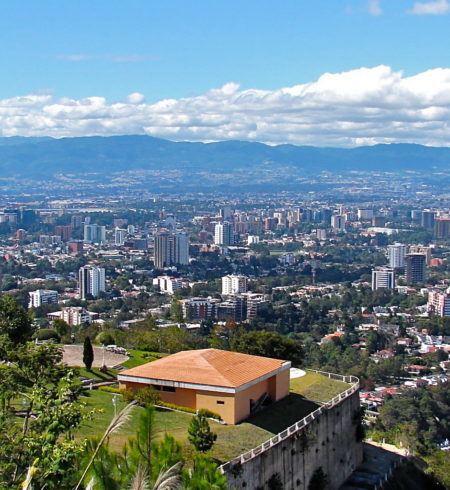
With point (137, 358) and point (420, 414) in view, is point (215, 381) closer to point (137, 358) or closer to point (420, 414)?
point (137, 358)

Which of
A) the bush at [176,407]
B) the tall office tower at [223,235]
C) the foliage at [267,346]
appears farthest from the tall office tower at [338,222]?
the bush at [176,407]

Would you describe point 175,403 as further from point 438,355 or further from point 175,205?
point 175,205

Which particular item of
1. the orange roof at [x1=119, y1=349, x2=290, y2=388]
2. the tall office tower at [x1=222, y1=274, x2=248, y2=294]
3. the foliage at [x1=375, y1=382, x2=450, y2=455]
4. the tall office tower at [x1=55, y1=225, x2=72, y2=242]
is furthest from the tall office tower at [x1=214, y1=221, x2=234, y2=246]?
the orange roof at [x1=119, y1=349, x2=290, y2=388]

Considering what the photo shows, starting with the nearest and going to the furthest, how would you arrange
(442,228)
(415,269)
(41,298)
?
(41,298) < (415,269) < (442,228)

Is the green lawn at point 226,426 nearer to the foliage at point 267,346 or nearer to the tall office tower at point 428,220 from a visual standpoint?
the foliage at point 267,346

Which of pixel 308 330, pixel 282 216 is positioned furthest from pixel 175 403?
pixel 282 216

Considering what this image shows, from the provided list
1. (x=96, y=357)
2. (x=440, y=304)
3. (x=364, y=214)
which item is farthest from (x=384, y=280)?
(x=364, y=214)
